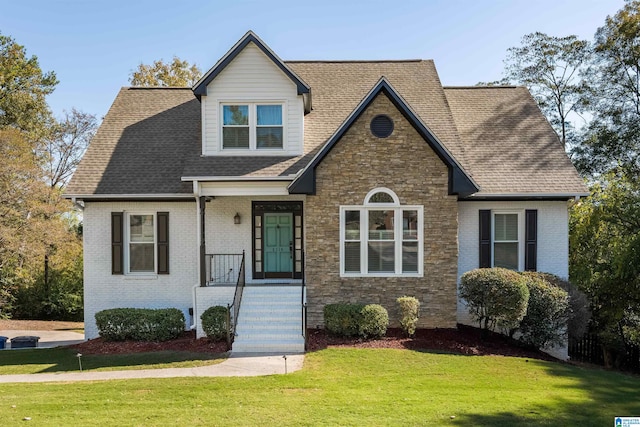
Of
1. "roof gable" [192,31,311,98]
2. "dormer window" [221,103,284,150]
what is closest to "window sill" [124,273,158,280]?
"dormer window" [221,103,284,150]

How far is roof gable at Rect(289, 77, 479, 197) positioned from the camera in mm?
12414

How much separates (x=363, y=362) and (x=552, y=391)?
357 centimetres

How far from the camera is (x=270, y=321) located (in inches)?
484

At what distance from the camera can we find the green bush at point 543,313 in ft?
38.4

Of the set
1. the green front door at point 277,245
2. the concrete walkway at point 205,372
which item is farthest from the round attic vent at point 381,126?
the concrete walkway at point 205,372

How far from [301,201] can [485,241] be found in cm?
552

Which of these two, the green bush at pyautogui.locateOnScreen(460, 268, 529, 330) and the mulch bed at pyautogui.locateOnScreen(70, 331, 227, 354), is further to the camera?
the mulch bed at pyautogui.locateOnScreen(70, 331, 227, 354)

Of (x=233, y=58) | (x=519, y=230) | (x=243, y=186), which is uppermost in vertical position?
(x=233, y=58)

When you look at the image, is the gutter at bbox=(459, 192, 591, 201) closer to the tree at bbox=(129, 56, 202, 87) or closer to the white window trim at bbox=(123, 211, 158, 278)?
the white window trim at bbox=(123, 211, 158, 278)

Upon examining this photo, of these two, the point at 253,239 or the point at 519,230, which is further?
the point at 253,239

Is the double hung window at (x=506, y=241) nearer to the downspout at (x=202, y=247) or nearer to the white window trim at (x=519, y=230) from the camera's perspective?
the white window trim at (x=519, y=230)

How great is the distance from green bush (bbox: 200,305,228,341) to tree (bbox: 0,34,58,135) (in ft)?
79.1

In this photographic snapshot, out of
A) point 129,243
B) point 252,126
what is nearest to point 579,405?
point 252,126

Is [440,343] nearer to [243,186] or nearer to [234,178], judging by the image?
[243,186]
